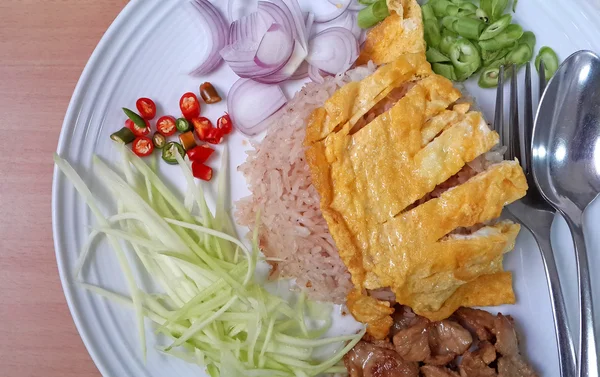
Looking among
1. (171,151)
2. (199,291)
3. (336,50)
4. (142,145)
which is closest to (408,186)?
(336,50)

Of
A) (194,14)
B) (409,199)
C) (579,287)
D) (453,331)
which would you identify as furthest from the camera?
(194,14)

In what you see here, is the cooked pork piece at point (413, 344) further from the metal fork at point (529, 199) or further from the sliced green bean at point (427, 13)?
the sliced green bean at point (427, 13)

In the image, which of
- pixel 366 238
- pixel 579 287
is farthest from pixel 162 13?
pixel 579 287

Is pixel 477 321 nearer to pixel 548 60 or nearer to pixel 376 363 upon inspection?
pixel 376 363

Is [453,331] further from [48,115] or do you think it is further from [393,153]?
[48,115]

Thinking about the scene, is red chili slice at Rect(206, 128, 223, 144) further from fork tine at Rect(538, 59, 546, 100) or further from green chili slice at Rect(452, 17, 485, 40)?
fork tine at Rect(538, 59, 546, 100)

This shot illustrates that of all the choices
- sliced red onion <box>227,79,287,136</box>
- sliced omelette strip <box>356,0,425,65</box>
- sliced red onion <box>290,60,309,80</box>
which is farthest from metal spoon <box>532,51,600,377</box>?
sliced red onion <box>227,79,287,136</box>
